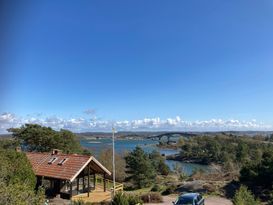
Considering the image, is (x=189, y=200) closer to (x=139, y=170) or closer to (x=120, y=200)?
(x=120, y=200)

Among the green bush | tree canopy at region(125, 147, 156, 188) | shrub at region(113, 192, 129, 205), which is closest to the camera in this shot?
the green bush

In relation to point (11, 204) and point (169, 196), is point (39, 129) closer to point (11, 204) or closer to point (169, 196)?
point (169, 196)

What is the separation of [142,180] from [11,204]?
118 feet

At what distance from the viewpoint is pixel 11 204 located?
10.8 m

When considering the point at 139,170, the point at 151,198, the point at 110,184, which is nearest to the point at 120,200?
the point at 151,198

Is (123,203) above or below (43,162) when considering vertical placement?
below

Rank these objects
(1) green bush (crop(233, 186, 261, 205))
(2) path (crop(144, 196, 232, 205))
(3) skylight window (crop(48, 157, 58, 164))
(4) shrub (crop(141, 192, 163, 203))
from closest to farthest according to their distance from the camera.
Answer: (1) green bush (crop(233, 186, 261, 205)), (2) path (crop(144, 196, 232, 205)), (3) skylight window (crop(48, 157, 58, 164)), (4) shrub (crop(141, 192, 163, 203))

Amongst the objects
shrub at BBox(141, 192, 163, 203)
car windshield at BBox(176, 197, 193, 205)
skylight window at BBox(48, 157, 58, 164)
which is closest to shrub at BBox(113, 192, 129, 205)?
car windshield at BBox(176, 197, 193, 205)

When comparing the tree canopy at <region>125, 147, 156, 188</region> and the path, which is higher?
the tree canopy at <region>125, 147, 156, 188</region>

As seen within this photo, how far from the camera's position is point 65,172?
2853cm

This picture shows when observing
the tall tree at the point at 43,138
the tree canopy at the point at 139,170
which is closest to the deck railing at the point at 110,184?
the tree canopy at the point at 139,170

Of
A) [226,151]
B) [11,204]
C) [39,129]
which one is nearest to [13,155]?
[11,204]

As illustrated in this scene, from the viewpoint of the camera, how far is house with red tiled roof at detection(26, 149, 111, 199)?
93.7ft

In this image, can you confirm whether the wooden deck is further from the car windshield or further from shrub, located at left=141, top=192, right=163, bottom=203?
the car windshield
